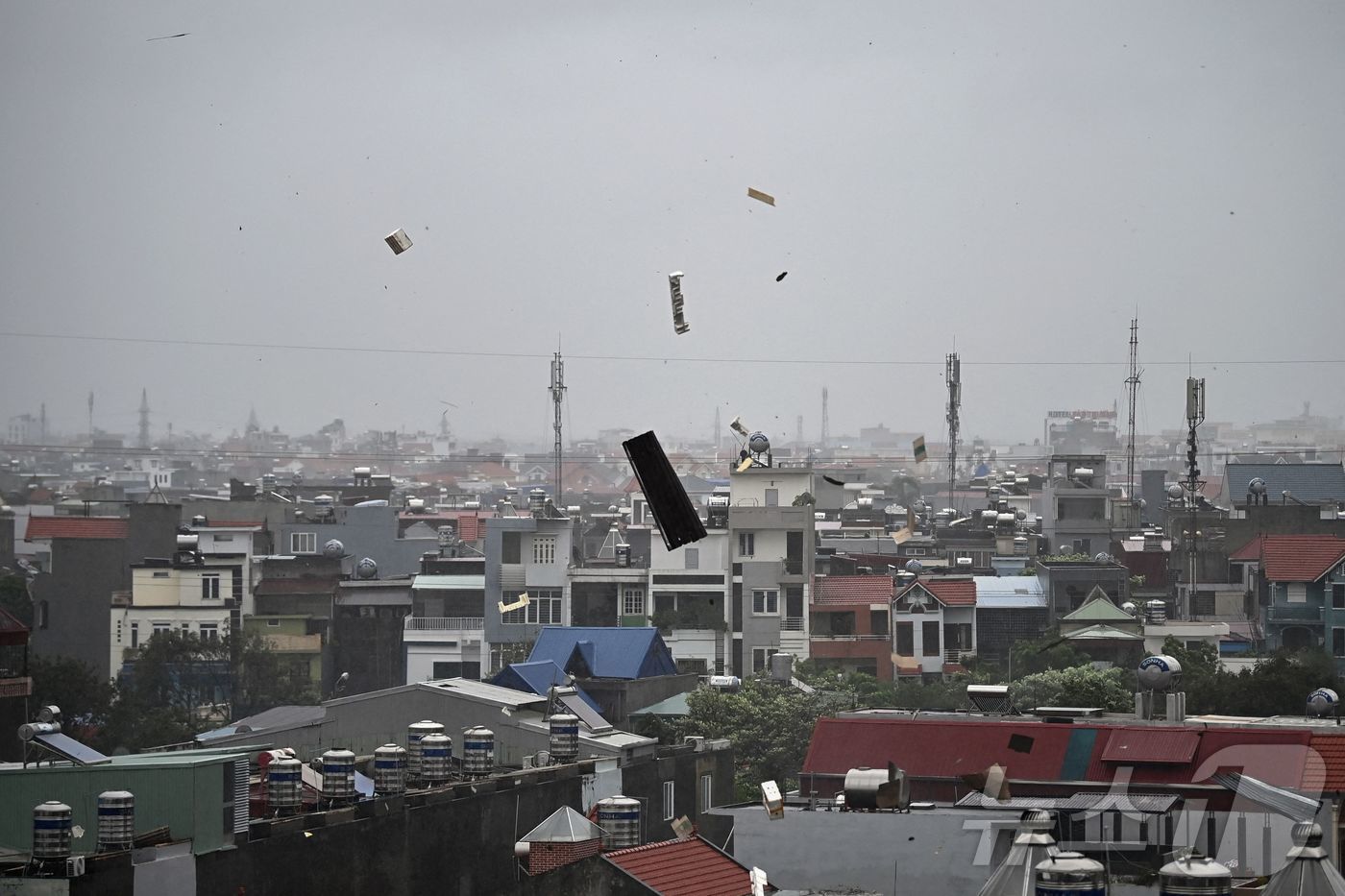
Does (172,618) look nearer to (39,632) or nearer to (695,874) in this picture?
(39,632)

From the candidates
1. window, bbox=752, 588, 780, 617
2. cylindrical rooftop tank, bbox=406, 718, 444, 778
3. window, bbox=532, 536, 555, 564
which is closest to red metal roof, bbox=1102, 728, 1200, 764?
cylindrical rooftop tank, bbox=406, 718, 444, 778

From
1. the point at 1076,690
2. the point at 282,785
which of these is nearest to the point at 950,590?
the point at 1076,690

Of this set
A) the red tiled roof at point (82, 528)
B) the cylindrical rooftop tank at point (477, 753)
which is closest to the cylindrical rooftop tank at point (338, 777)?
the cylindrical rooftop tank at point (477, 753)

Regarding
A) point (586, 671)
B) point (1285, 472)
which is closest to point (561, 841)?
point (586, 671)

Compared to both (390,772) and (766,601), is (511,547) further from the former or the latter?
(390,772)

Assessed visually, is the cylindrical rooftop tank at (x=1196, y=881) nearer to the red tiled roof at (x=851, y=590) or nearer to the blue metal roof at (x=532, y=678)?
the blue metal roof at (x=532, y=678)
